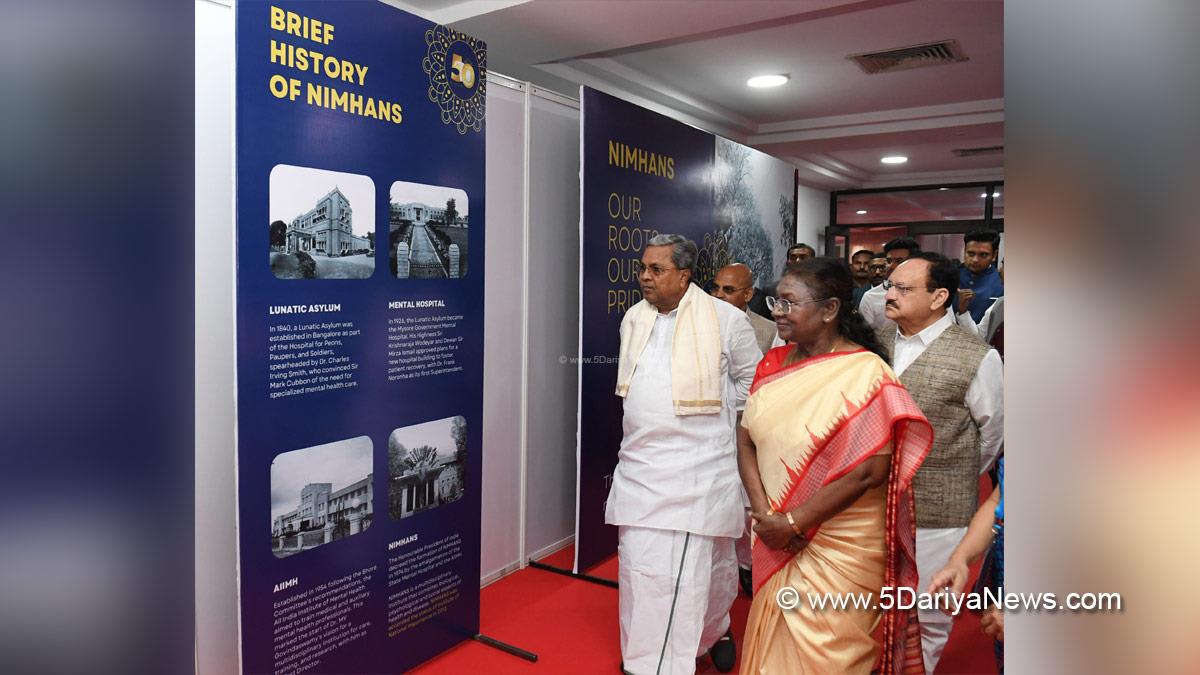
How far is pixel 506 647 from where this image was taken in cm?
304

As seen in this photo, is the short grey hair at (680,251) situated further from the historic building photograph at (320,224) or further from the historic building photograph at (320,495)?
the historic building photograph at (320,495)

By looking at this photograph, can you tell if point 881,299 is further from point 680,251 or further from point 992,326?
point 680,251

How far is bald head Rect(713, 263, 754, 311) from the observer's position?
3924 millimetres

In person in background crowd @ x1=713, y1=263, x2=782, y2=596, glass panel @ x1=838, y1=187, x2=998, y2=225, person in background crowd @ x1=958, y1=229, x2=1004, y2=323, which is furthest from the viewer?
glass panel @ x1=838, y1=187, x2=998, y2=225

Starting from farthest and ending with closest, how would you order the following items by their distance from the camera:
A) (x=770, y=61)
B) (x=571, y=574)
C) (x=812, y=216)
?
(x=812, y=216), (x=770, y=61), (x=571, y=574)

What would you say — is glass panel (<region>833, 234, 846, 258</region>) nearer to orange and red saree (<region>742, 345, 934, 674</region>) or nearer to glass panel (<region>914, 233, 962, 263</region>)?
glass panel (<region>914, 233, 962, 263</region>)

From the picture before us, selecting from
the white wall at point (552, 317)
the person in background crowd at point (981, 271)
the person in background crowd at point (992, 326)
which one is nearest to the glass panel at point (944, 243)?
the person in background crowd at point (981, 271)

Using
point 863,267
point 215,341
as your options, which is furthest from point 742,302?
point 863,267

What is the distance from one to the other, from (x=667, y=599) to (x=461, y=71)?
2093 mm

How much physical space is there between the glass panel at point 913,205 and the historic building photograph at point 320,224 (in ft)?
29.4

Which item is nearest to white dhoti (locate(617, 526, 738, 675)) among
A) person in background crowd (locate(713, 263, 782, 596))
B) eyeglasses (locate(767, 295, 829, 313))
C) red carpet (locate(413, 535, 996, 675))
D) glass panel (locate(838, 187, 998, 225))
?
red carpet (locate(413, 535, 996, 675))

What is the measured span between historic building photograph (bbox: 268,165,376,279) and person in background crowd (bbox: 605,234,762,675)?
3.67 feet

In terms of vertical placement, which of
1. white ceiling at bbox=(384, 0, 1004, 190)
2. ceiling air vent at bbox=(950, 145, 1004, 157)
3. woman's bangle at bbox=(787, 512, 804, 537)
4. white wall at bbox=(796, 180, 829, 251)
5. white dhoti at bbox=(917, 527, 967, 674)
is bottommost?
white dhoti at bbox=(917, 527, 967, 674)

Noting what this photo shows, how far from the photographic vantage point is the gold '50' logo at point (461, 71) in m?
2.83
